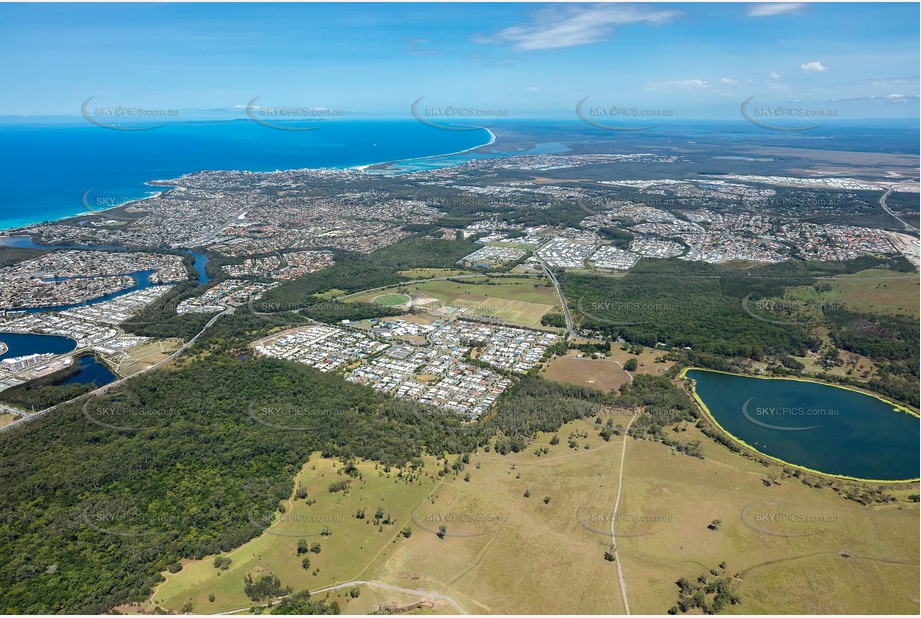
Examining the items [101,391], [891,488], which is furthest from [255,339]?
[891,488]

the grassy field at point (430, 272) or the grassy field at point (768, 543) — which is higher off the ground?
the grassy field at point (768, 543)

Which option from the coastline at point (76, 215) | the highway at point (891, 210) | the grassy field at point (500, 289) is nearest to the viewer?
the grassy field at point (500, 289)

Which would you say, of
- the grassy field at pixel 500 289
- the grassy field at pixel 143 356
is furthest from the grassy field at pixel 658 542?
the grassy field at pixel 500 289

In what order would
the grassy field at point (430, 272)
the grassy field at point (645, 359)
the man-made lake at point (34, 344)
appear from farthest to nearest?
the grassy field at point (430, 272) < the man-made lake at point (34, 344) < the grassy field at point (645, 359)

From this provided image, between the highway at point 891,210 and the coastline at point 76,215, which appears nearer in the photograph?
the highway at point 891,210

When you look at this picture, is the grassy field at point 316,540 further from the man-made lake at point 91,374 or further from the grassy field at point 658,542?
the man-made lake at point 91,374

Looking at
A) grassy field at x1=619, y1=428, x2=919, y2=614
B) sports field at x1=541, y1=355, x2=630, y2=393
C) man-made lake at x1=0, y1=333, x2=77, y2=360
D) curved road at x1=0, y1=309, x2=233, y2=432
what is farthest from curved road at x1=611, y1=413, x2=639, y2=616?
man-made lake at x1=0, y1=333, x2=77, y2=360

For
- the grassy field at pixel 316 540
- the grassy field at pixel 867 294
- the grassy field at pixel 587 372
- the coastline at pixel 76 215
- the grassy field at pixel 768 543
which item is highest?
the coastline at pixel 76 215
